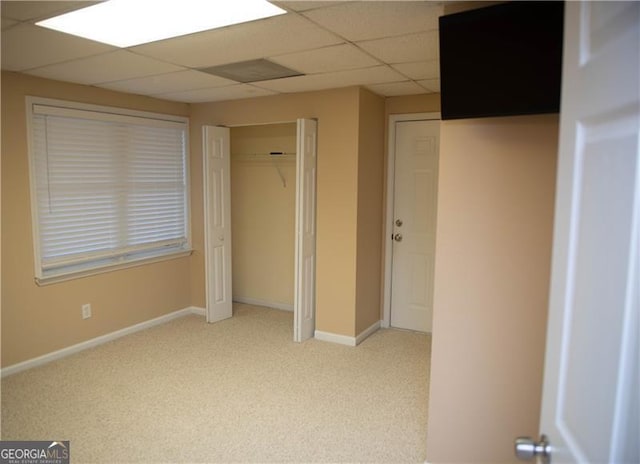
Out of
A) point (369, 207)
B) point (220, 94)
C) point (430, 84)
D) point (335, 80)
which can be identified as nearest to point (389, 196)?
point (369, 207)

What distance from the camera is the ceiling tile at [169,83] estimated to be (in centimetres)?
336

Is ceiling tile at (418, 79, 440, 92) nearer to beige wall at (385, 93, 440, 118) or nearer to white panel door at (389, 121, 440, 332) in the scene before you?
beige wall at (385, 93, 440, 118)

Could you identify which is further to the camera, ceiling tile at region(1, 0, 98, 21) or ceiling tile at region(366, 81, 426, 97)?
ceiling tile at region(366, 81, 426, 97)

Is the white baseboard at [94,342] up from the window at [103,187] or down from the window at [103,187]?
down

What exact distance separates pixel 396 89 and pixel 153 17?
7.41ft

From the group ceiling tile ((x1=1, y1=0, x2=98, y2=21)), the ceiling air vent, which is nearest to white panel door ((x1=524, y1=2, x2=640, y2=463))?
ceiling tile ((x1=1, y1=0, x2=98, y2=21))

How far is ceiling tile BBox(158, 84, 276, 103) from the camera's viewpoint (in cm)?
385

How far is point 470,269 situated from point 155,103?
12.0 ft

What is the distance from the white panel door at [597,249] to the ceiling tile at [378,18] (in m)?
1.17

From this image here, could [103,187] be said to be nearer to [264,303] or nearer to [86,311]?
[86,311]

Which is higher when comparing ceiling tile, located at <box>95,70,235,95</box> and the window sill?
ceiling tile, located at <box>95,70,235,95</box>

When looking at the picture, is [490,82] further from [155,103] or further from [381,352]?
[155,103]

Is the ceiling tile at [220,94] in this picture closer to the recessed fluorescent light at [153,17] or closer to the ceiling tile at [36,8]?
the recessed fluorescent light at [153,17]

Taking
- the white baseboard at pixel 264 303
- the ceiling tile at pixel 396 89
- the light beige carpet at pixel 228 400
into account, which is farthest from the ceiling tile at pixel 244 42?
the white baseboard at pixel 264 303
